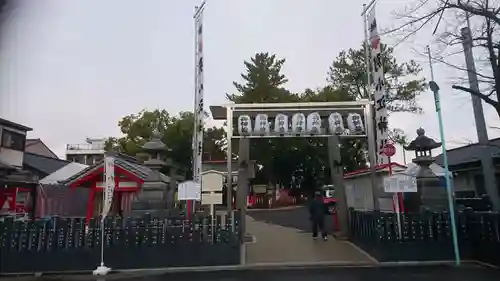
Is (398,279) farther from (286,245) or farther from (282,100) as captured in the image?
(282,100)

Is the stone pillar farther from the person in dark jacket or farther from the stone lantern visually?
the stone lantern

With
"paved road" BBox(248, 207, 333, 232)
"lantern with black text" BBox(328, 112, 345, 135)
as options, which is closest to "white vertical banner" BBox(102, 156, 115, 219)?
"lantern with black text" BBox(328, 112, 345, 135)

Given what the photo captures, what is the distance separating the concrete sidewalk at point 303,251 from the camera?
1072 cm

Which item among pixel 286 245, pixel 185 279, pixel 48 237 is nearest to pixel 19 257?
pixel 48 237

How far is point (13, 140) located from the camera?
A: 22.9 metres

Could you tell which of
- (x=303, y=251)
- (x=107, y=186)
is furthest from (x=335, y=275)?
(x=107, y=186)

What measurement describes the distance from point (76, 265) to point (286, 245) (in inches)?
248

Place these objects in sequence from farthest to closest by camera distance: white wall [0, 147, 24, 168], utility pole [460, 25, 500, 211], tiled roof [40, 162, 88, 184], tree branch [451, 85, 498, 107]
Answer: tiled roof [40, 162, 88, 184] → white wall [0, 147, 24, 168] → utility pole [460, 25, 500, 211] → tree branch [451, 85, 498, 107]

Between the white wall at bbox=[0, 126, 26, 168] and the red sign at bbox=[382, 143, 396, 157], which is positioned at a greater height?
the white wall at bbox=[0, 126, 26, 168]

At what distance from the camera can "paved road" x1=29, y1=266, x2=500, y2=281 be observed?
8227 millimetres

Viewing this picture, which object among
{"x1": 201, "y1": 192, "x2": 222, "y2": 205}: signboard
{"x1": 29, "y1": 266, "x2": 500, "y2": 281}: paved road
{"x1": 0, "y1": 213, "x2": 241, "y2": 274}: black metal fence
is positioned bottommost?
{"x1": 29, "y1": 266, "x2": 500, "y2": 281}: paved road

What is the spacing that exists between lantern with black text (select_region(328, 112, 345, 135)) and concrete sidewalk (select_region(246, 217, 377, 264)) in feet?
11.9

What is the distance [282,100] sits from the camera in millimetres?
42125

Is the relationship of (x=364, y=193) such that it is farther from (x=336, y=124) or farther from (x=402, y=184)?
(x=402, y=184)
